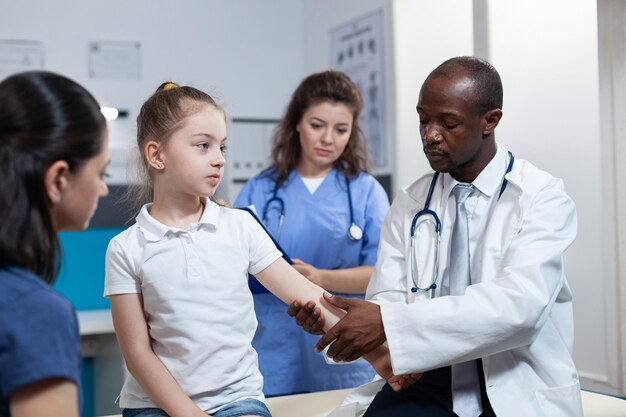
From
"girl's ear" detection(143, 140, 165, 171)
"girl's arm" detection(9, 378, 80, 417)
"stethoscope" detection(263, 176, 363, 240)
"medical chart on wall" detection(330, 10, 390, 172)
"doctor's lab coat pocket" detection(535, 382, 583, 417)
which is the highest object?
"medical chart on wall" detection(330, 10, 390, 172)

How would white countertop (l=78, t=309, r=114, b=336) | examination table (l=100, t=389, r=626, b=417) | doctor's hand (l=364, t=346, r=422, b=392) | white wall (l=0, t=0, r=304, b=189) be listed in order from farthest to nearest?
white wall (l=0, t=0, r=304, b=189), white countertop (l=78, t=309, r=114, b=336), examination table (l=100, t=389, r=626, b=417), doctor's hand (l=364, t=346, r=422, b=392)

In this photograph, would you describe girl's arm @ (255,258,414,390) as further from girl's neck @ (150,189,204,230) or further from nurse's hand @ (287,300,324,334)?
girl's neck @ (150,189,204,230)

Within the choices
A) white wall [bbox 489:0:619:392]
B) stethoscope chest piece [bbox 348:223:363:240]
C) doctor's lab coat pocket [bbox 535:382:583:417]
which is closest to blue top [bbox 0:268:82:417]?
doctor's lab coat pocket [bbox 535:382:583:417]

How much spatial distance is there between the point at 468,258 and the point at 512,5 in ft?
3.83

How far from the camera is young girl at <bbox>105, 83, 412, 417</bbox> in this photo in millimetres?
1449

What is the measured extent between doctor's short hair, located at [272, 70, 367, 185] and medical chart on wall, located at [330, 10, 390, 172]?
3.10ft

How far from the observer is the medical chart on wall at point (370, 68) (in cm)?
340

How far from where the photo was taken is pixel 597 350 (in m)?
2.17

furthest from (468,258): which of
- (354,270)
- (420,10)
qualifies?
(420,10)

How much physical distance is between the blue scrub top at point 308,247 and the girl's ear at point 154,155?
74cm

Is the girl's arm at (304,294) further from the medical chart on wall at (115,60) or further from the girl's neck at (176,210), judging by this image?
the medical chart on wall at (115,60)

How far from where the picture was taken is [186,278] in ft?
4.80

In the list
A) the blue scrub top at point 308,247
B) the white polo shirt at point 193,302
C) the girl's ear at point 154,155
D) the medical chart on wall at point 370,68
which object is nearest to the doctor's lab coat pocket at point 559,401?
the white polo shirt at point 193,302

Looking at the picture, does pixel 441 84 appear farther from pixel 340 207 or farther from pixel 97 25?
pixel 97 25
